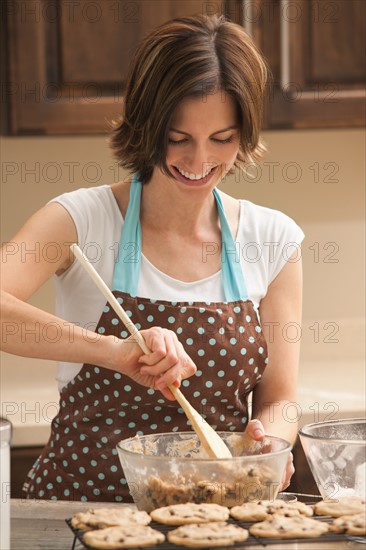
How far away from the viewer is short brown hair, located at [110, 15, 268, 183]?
5.28 ft

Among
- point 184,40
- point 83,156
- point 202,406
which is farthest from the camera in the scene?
point 83,156

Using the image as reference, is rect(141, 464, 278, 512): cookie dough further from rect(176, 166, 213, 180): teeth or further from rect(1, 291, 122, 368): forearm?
rect(176, 166, 213, 180): teeth

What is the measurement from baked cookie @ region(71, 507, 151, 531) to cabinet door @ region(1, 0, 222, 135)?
1.46 metres

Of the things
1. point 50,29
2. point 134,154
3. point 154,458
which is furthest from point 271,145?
point 154,458

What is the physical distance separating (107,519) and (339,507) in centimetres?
28

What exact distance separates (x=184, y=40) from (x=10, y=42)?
880mm

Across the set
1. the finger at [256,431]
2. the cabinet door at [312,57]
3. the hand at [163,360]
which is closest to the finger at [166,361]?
the hand at [163,360]

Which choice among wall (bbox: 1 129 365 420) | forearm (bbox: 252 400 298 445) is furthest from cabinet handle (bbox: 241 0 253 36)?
forearm (bbox: 252 400 298 445)

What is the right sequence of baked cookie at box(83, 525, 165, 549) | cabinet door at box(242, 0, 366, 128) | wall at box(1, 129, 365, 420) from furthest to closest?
wall at box(1, 129, 365, 420) → cabinet door at box(242, 0, 366, 128) → baked cookie at box(83, 525, 165, 549)

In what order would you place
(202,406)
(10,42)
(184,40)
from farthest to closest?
1. (10,42)
2. (202,406)
3. (184,40)

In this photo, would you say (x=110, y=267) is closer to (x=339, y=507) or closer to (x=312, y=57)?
(x=339, y=507)

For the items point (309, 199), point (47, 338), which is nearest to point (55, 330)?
point (47, 338)

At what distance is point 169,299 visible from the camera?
176cm

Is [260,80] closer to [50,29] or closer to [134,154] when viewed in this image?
[134,154]
